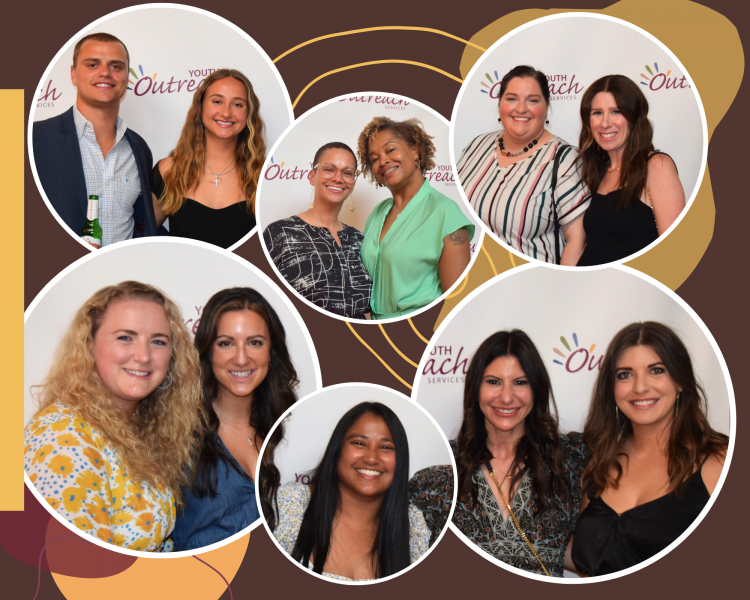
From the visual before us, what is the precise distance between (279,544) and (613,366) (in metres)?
1.87

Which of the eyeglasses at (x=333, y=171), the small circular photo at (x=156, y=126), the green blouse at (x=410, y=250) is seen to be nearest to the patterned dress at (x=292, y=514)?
the green blouse at (x=410, y=250)

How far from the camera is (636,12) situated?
3486mm

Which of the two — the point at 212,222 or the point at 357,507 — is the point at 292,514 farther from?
the point at 212,222

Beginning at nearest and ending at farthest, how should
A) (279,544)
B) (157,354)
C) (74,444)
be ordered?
(74,444) → (157,354) → (279,544)

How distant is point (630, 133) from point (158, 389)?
2.62 m

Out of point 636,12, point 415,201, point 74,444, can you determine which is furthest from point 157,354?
point 636,12

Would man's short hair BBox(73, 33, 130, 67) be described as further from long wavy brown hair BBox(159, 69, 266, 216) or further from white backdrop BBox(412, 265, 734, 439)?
white backdrop BBox(412, 265, 734, 439)

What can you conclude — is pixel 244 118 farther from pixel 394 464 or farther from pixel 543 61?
pixel 394 464

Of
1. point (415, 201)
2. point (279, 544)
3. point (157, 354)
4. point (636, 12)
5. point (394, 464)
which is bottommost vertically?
point (279, 544)

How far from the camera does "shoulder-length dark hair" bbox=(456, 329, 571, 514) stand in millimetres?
3416

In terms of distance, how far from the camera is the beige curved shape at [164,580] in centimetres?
337

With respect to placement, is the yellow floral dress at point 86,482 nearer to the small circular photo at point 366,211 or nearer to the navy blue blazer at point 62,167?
the navy blue blazer at point 62,167

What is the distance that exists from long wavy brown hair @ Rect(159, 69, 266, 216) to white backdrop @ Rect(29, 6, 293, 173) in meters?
0.04

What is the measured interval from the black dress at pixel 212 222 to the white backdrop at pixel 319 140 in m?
0.15
